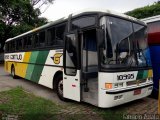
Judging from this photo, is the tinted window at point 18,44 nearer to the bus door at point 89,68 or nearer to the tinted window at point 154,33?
the bus door at point 89,68

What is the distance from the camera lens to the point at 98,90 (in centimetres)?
633

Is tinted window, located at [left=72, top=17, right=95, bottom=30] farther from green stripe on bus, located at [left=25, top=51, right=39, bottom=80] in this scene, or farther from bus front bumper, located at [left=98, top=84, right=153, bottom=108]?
green stripe on bus, located at [left=25, top=51, right=39, bottom=80]

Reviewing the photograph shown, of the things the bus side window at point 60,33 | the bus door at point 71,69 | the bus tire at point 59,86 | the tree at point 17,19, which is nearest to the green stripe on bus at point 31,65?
the bus side window at point 60,33

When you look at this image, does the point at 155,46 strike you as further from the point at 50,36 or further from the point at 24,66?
the point at 24,66

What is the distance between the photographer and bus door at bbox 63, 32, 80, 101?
23.3ft

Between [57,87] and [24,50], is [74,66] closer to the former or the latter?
[57,87]

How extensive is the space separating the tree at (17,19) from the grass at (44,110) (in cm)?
2140

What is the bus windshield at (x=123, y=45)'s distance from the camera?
6.18 meters

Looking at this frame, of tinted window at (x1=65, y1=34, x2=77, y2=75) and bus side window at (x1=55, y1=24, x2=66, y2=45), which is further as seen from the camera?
bus side window at (x1=55, y1=24, x2=66, y2=45)

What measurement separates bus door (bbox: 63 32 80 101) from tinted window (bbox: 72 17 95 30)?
30cm

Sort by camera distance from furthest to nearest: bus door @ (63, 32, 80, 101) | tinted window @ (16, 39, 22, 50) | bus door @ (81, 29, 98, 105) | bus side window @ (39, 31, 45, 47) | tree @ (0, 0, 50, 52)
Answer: tree @ (0, 0, 50, 52)
tinted window @ (16, 39, 22, 50)
bus side window @ (39, 31, 45, 47)
bus door @ (63, 32, 80, 101)
bus door @ (81, 29, 98, 105)

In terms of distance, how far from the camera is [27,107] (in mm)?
7004

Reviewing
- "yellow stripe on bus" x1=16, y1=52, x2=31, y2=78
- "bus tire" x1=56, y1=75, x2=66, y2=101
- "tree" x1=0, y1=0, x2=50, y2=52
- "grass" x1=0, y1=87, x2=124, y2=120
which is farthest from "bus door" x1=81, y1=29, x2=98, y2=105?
"tree" x1=0, y1=0, x2=50, y2=52

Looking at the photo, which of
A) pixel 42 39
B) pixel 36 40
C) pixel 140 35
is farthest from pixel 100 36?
pixel 36 40
